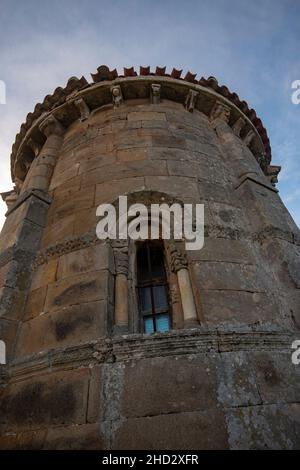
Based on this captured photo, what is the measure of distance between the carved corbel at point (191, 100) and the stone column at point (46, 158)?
2.95 metres

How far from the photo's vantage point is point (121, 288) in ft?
11.3

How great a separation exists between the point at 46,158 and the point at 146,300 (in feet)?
13.1

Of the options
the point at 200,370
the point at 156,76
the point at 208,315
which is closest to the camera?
the point at 200,370

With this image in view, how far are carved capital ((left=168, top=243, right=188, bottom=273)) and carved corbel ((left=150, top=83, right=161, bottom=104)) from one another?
4329 millimetres

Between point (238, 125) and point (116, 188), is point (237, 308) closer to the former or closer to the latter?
point (116, 188)

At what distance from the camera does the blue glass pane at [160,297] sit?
362cm

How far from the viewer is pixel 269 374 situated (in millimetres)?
2590

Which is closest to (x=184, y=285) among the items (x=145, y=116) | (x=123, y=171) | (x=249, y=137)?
(x=123, y=171)

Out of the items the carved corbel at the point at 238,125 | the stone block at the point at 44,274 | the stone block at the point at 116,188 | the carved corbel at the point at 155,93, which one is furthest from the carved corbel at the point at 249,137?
the stone block at the point at 44,274

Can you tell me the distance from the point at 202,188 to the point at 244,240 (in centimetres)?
110

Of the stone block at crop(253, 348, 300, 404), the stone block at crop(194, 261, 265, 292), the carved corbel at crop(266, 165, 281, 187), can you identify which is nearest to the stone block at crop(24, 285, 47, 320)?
the stone block at crop(194, 261, 265, 292)

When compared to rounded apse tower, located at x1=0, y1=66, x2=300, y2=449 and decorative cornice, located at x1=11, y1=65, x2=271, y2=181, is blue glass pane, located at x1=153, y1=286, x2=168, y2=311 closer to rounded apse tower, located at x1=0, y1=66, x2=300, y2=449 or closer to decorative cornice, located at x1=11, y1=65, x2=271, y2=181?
rounded apse tower, located at x1=0, y1=66, x2=300, y2=449

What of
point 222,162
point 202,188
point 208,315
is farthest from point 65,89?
point 208,315
